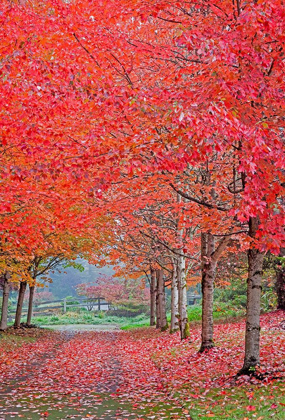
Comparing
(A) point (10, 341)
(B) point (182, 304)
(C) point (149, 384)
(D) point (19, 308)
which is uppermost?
(B) point (182, 304)

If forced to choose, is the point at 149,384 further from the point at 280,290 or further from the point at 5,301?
the point at 5,301

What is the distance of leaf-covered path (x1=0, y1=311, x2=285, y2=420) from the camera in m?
6.85

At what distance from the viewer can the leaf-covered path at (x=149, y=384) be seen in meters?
6.85

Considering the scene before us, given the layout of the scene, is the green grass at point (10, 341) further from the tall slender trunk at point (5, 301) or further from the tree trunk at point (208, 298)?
the tree trunk at point (208, 298)

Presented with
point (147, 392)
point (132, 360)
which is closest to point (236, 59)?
point (147, 392)

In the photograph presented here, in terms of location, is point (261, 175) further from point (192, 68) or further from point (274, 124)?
point (192, 68)

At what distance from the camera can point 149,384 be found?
9.52m

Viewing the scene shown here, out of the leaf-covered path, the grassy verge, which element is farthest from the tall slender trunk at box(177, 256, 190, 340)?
the grassy verge

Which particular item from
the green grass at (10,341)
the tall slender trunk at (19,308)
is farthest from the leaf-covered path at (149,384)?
the tall slender trunk at (19,308)

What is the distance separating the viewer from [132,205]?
13562mm

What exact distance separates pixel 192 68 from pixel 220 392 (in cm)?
635

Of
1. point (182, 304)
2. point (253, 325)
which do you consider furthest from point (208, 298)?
point (253, 325)

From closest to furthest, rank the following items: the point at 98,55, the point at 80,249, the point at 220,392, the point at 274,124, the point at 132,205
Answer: the point at 274,124 < the point at 220,392 < the point at 98,55 < the point at 132,205 < the point at 80,249

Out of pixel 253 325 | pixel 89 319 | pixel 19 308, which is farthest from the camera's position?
pixel 89 319
